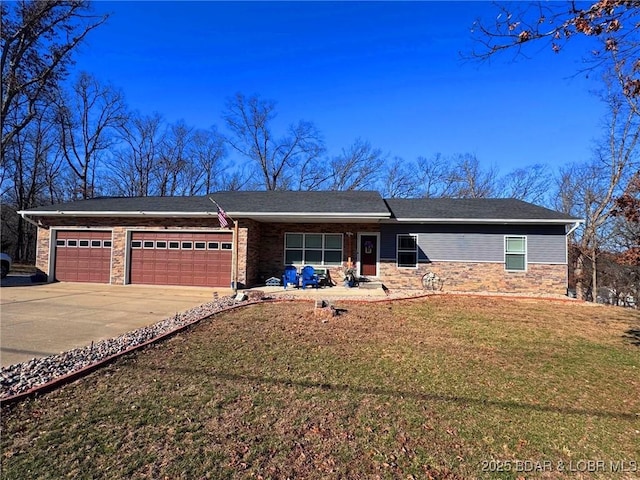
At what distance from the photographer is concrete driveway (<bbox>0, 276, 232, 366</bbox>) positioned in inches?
233

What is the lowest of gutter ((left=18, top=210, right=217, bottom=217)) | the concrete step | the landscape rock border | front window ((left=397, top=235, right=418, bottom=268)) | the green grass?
the green grass

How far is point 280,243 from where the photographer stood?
1526 cm

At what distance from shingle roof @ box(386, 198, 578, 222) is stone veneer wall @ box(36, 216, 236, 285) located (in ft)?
22.8

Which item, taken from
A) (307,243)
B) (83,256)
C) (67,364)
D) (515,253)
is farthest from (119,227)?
(515,253)


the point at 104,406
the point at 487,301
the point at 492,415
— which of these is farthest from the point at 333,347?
the point at 487,301

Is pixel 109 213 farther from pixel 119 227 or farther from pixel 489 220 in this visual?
pixel 489 220

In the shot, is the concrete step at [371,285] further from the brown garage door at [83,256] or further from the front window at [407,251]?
the brown garage door at [83,256]

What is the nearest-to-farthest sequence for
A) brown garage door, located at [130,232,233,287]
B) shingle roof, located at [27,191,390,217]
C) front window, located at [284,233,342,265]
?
shingle roof, located at [27,191,390,217] → brown garage door, located at [130,232,233,287] → front window, located at [284,233,342,265]

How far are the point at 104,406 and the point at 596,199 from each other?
1102 inches

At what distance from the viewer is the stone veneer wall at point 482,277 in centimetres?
1356

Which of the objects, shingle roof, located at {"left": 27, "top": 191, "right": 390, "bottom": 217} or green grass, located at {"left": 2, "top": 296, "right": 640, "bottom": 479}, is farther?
shingle roof, located at {"left": 27, "top": 191, "right": 390, "bottom": 217}

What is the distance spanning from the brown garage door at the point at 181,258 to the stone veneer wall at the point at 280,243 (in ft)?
4.90

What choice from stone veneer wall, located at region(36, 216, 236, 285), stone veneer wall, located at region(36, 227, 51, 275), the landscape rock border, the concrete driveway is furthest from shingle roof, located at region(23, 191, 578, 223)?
the landscape rock border

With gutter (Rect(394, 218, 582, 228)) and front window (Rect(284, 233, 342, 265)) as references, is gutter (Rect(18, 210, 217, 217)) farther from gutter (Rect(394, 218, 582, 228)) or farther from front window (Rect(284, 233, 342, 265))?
gutter (Rect(394, 218, 582, 228))
